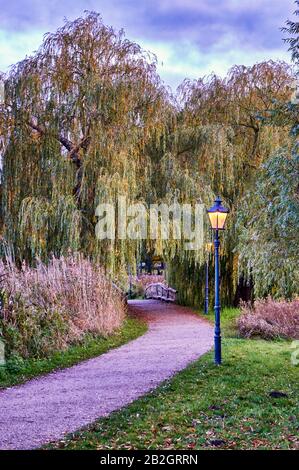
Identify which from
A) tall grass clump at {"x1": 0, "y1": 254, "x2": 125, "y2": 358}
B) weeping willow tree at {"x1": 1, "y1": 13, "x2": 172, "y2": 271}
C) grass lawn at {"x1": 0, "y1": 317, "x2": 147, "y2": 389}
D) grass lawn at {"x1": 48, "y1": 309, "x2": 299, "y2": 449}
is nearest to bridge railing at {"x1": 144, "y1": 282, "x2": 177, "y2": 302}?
tall grass clump at {"x1": 0, "y1": 254, "x2": 125, "y2": 358}

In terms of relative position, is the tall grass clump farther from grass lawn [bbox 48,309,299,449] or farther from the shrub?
the shrub

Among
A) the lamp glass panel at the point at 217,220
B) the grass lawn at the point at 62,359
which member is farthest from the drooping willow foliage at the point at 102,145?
the lamp glass panel at the point at 217,220

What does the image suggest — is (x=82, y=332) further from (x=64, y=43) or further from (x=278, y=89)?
(x=278, y=89)

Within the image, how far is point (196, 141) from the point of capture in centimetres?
1667

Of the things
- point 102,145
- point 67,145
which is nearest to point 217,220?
point 102,145

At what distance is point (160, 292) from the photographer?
91.7 feet

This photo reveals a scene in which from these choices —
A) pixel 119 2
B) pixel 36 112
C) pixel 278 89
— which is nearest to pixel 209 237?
pixel 278 89

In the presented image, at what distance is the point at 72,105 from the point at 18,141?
1.93 metres

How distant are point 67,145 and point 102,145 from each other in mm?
1187

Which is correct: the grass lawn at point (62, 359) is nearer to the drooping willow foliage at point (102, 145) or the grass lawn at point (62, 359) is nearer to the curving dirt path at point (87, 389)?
the curving dirt path at point (87, 389)

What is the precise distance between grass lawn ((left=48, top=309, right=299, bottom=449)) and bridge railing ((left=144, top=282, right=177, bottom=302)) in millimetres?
16347

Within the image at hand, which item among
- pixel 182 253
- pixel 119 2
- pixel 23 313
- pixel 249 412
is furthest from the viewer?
pixel 182 253

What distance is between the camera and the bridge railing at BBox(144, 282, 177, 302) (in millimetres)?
25231

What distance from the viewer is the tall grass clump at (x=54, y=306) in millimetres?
8953
